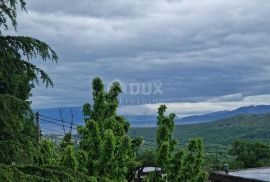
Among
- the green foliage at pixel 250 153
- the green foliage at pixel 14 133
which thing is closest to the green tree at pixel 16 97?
the green foliage at pixel 14 133

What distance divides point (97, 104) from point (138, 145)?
7.22 feet

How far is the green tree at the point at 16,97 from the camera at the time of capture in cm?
740

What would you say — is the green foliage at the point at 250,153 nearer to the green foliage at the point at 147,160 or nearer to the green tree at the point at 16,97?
the green foliage at the point at 147,160

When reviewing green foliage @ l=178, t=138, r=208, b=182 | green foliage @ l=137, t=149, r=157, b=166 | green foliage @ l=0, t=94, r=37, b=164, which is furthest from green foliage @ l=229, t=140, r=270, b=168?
green foliage @ l=0, t=94, r=37, b=164

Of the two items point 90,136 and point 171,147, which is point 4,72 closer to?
point 90,136

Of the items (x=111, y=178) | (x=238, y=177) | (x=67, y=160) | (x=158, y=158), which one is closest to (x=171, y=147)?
(x=158, y=158)

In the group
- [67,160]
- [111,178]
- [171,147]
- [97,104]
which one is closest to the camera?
[67,160]

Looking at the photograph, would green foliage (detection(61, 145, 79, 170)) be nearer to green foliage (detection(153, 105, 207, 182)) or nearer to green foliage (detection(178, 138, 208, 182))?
green foliage (detection(153, 105, 207, 182))

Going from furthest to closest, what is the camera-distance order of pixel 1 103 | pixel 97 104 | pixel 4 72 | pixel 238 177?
pixel 238 177, pixel 97 104, pixel 4 72, pixel 1 103

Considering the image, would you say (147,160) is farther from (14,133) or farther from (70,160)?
(14,133)

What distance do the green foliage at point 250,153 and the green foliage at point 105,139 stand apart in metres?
50.6

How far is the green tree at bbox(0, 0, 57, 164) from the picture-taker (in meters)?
7.40

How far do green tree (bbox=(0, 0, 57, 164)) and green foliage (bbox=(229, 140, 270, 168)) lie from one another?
57.4m

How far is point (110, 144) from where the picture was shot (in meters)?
12.9
